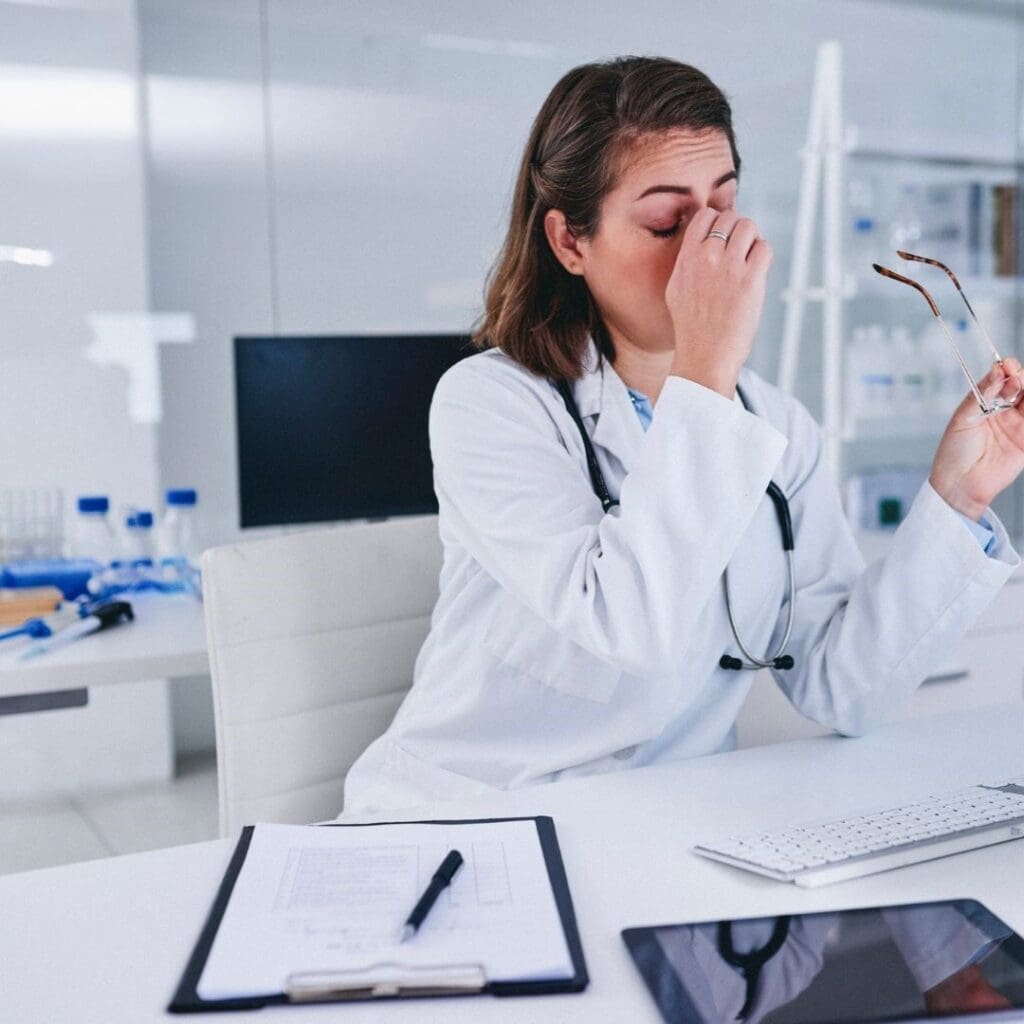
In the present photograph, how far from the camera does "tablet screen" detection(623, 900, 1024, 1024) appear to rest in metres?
0.68

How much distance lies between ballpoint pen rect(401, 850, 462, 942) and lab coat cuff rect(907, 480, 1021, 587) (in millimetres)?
608

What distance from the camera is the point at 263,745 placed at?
1.36m

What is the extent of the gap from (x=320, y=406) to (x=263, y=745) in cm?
111

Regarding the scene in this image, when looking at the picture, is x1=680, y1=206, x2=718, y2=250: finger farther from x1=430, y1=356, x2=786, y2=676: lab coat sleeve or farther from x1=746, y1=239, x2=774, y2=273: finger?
x1=430, y1=356, x2=786, y2=676: lab coat sleeve

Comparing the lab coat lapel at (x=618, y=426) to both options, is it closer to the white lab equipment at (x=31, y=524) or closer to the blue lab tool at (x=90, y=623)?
the blue lab tool at (x=90, y=623)

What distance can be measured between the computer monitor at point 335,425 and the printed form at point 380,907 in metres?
1.44

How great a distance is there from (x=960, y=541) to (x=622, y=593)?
371 mm

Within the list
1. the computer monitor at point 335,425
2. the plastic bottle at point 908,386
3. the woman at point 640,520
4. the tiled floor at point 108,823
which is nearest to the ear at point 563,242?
the woman at point 640,520

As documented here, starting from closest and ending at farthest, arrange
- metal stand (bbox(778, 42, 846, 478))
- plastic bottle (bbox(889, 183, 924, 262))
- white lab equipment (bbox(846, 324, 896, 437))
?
metal stand (bbox(778, 42, 846, 478))
white lab equipment (bbox(846, 324, 896, 437))
plastic bottle (bbox(889, 183, 924, 262))

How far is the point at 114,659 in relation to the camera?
168 cm

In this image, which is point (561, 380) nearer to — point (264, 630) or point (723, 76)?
point (264, 630)

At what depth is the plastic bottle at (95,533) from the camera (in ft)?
8.03

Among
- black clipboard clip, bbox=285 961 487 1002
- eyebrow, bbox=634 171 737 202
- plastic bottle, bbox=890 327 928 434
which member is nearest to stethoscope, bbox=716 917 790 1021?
black clipboard clip, bbox=285 961 487 1002

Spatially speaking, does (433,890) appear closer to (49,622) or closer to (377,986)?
(377,986)
